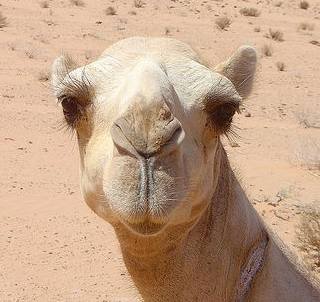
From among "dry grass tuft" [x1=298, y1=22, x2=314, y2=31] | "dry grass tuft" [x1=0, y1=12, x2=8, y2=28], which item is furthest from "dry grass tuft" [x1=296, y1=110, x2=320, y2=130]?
"dry grass tuft" [x1=298, y1=22, x2=314, y2=31]

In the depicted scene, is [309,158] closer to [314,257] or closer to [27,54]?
[314,257]

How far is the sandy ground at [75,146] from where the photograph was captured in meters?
6.79

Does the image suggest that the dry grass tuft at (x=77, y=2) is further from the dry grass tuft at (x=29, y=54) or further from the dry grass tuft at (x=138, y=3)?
the dry grass tuft at (x=29, y=54)

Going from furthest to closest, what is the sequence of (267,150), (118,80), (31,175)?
1. (267,150)
2. (31,175)
3. (118,80)

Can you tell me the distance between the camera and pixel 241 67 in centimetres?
295

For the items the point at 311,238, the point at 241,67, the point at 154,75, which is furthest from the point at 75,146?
the point at 154,75

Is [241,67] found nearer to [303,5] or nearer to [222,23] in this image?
[222,23]

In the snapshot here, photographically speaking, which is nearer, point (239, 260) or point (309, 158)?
point (239, 260)

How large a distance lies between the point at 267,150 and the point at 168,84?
28.4ft

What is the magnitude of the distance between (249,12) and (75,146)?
17.1 meters

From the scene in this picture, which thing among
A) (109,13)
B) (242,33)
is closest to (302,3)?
(242,33)

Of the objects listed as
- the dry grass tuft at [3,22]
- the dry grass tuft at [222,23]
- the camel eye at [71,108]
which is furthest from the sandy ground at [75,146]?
the camel eye at [71,108]

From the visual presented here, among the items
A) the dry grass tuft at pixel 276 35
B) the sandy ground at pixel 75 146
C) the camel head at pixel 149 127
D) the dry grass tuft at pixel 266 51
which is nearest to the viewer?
A: the camel head at pixel 149 127

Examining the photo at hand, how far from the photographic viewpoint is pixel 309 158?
1003 cm
